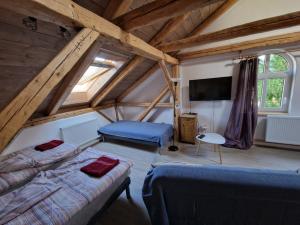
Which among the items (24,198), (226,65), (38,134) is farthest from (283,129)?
(38,134)

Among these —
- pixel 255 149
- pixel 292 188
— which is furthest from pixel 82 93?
pixel 255 149

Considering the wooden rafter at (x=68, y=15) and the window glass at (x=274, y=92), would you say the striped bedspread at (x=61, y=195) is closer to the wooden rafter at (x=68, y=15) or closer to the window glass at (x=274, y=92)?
the wooden rafter at (x=68, y=15)

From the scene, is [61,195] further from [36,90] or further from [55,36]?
[55,36]

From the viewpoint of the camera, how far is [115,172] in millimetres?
1780

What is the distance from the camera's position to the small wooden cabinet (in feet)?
11.9

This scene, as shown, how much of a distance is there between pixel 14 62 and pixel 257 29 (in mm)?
3241

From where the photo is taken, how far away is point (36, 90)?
4.64 feet

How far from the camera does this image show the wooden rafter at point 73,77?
222cm

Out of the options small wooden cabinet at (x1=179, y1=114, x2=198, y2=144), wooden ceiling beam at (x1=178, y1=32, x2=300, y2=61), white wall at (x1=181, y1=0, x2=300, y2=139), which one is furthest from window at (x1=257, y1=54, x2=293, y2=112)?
small wooden cabinet at (x1=179, y1=114, x2=198, y2=144)

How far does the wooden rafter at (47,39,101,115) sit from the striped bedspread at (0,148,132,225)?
54.8 inches

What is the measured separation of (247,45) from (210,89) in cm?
114

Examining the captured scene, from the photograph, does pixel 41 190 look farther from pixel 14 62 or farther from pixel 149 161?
pixel 149 161

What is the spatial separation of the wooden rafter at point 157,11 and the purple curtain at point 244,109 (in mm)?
2404

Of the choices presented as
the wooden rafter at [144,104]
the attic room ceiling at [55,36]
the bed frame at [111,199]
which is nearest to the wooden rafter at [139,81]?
the wooden rafter at [144,104]
